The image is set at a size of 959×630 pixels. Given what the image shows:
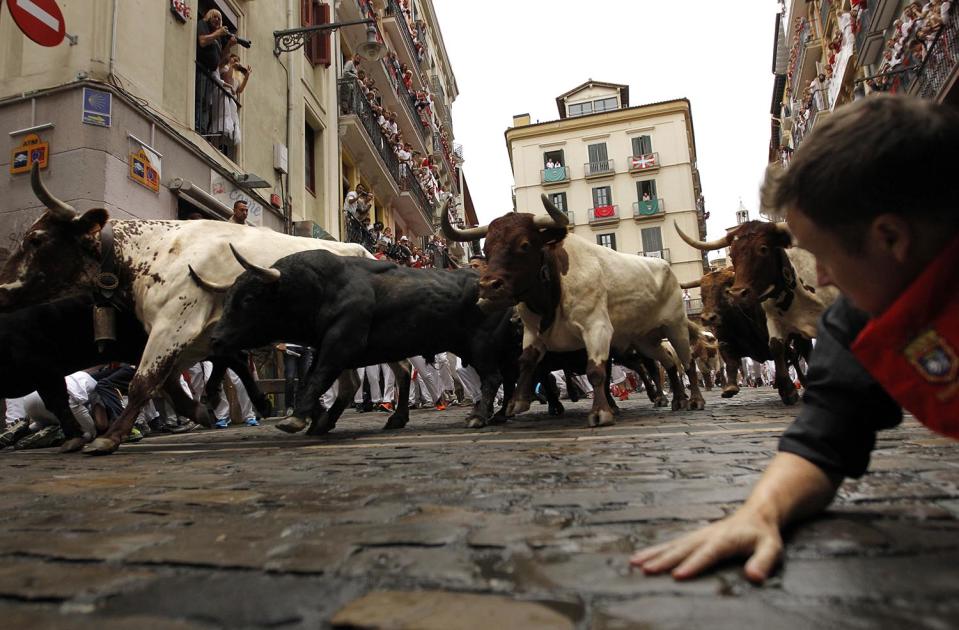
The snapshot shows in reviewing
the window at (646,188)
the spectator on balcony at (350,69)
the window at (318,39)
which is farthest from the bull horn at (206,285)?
the window at (646,188)

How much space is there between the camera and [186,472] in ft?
12.2

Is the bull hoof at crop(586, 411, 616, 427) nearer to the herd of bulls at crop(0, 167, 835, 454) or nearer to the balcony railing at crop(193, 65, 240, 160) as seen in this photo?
the herd of bulls at crop(0, 167, 835, 454)

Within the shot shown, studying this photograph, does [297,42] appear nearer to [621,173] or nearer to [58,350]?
[58,350]

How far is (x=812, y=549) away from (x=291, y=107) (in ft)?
55.1

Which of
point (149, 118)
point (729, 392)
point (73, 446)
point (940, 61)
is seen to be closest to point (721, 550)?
point (73, 446)

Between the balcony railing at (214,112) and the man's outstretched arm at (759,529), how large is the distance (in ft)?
41.0

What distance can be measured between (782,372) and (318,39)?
16283 millimetres

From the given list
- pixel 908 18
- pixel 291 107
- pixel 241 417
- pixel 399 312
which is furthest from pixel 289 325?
pixel 908 18

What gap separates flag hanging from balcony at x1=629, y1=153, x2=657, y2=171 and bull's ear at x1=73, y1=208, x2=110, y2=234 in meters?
45.2

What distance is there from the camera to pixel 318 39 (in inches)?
734

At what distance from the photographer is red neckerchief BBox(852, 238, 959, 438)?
135 cm

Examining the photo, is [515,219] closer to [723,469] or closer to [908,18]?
[723,469]

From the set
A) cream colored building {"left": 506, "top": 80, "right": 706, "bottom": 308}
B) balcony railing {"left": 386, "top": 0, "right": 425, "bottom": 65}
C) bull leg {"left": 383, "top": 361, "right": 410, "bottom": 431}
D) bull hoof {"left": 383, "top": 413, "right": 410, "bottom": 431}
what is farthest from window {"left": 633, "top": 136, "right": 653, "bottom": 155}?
bull hoof {"left": 383, "top": 413, "right": 410, "bottom": 431}

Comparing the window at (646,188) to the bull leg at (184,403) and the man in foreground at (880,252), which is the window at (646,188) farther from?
the man in foreground at (880,252)
